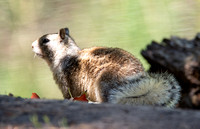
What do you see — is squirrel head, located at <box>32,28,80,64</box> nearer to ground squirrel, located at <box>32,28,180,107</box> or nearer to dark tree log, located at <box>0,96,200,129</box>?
ground squirrel, located at <box>32,28,180,107</box>

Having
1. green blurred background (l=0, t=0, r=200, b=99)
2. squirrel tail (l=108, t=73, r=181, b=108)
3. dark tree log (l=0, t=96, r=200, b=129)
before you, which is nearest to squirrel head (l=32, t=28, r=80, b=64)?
green blurred background (l=0, t=0, r=200, b=99)

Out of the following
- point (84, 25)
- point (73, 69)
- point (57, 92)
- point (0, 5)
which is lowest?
point (57, 92)

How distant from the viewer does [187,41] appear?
3.93 m

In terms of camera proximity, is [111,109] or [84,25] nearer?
[111,109]

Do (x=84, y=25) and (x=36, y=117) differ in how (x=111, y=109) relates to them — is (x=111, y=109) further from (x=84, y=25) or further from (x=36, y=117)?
(x=84, y=25)

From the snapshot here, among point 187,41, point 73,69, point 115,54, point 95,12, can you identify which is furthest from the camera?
point 95,12

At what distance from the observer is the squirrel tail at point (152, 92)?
4074mm

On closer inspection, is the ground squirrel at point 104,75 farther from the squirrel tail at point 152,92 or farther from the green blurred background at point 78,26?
the green blurred background at point 78,26

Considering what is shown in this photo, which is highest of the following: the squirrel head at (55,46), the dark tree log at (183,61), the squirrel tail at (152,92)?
the squirrel head at (55,46)

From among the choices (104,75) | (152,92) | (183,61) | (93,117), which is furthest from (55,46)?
(93,117)

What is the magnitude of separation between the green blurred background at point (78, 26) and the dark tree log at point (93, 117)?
2.87m

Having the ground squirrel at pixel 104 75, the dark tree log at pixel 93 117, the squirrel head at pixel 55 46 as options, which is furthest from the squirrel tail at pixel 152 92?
the squirrel head at pixel 55 46

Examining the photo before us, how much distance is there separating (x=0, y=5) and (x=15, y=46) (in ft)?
5.67

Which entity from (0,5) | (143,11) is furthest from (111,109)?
(0,5)
